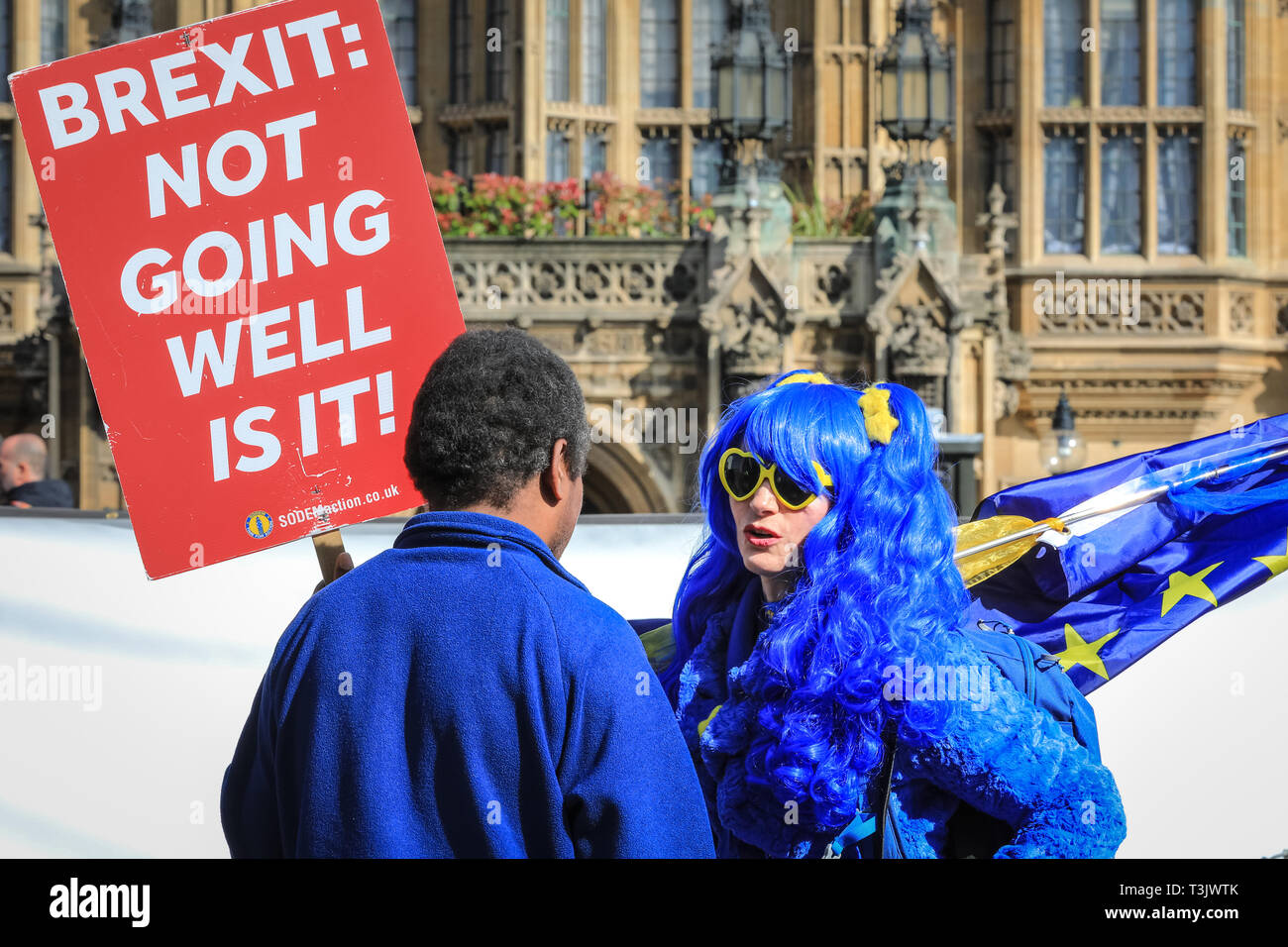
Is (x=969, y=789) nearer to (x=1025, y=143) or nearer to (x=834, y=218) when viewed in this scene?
(x=834, y=218)

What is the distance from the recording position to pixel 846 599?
2441mm

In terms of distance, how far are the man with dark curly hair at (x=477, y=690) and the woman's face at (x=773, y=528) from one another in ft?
1.59

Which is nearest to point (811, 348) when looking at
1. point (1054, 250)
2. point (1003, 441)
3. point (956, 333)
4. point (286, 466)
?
point (956, 333)

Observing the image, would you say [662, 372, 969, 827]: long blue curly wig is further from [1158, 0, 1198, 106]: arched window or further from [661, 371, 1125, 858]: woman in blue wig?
[1158, 0, 1198, 106]: arched window

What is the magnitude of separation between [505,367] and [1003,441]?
1346cm

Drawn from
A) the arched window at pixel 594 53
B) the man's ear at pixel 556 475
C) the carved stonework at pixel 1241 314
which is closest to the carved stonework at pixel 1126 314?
the carved stonework at pixel 1241 314

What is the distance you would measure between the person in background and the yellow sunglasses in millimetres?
4493

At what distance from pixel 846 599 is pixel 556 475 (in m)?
0.51

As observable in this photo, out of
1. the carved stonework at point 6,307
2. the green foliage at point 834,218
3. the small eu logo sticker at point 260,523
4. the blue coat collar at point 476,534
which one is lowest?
the small eu logo sticker at point 260,523

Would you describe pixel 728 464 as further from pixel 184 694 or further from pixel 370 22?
pixel 184 694

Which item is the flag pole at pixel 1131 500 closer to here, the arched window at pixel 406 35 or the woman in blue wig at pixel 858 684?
the woman in blue wig at pixel 858 684

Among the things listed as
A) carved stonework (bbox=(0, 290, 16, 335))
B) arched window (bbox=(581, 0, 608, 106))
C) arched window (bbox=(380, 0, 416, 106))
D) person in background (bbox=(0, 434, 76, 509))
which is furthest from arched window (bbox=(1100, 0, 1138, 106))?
person in background (bbox=(0, 434, 76, 509))

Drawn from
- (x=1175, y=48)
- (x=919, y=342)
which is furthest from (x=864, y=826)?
(x=1175, y=48)

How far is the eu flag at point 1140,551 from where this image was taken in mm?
3201
